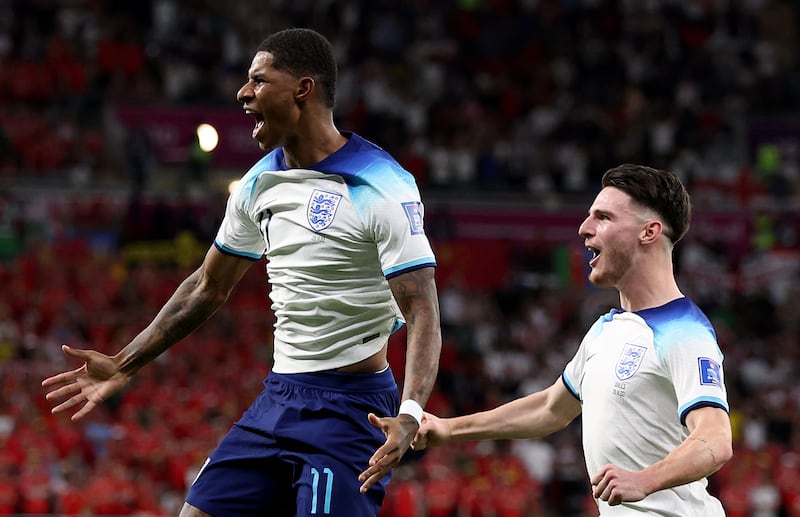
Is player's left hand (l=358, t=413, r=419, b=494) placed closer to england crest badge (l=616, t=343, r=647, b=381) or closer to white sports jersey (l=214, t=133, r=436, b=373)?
white sports jersey (l=214, t=133, r=436, b=373)

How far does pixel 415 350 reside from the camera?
180 inches

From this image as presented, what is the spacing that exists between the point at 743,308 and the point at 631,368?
50.4ft

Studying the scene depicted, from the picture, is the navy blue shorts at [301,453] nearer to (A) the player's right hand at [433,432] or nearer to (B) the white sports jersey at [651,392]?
(A) the player's right hand at [433,432]

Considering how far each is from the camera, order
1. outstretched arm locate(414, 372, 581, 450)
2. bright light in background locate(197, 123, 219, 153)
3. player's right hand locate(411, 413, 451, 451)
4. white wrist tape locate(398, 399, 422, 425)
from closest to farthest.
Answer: white wrist tape locate(398, 399, 422, 425)
player's right hand locate(411, 413, 451, 451)
outstretched arm locate(414, 372, 581, 450)
bright light in background locate(197, 123, 219, 153)

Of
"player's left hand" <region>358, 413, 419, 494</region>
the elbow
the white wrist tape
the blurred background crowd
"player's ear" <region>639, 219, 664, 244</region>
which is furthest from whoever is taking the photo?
the blurred background crowd

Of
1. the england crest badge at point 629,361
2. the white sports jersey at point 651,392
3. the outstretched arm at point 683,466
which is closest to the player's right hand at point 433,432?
the white sports jersey at point 651,392

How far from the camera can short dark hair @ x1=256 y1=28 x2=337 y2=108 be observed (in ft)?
16.0

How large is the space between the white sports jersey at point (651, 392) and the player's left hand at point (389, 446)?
2.06 feet

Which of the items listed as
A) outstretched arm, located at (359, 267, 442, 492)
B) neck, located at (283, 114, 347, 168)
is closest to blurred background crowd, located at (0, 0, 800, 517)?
neck, located at (283, 114, 347, 168)

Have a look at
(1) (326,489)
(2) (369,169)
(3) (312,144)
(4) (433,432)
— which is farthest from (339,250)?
(1) (326,489)

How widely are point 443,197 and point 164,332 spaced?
46.8ft

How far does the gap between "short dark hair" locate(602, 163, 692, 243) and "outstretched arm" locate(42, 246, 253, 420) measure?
156 centimetres

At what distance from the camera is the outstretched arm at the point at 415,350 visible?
428cm

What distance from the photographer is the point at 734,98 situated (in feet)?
73.6
